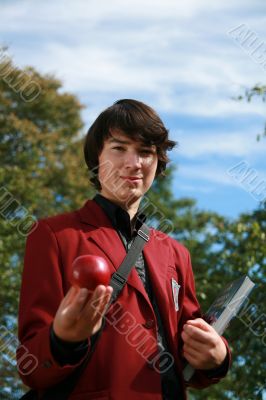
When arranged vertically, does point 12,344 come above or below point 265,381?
below

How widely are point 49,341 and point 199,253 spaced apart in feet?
22.8

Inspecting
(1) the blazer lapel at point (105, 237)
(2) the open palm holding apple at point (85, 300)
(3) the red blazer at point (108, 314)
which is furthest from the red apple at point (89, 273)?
(1) the blazer lapel at point (105, 237)

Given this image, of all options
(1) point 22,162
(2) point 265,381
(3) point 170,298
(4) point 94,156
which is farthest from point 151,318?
(1) point 22,162

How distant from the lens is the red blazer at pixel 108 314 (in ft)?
8.80

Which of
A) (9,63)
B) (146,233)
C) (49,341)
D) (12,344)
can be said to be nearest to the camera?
(49,341)

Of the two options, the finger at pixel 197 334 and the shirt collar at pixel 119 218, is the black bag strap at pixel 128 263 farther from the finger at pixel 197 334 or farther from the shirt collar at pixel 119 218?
the finger at pixel 197 334

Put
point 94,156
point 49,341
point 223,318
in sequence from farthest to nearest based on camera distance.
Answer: point 94,156 < point 223,318 < point 49,341

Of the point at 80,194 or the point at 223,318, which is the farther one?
the point at 80,194

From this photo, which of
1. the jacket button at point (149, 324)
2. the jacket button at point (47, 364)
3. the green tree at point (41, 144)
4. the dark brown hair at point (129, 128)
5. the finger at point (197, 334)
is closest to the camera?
the jacket button at point (47, 364)

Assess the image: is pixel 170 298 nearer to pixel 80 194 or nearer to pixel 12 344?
pixel 12 344

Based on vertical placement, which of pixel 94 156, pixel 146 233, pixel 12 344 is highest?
pixel 94 156

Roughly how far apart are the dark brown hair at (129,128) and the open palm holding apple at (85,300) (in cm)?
88

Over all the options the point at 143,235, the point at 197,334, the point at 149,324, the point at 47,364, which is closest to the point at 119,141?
the point at 143,235

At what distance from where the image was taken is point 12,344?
9.03m
